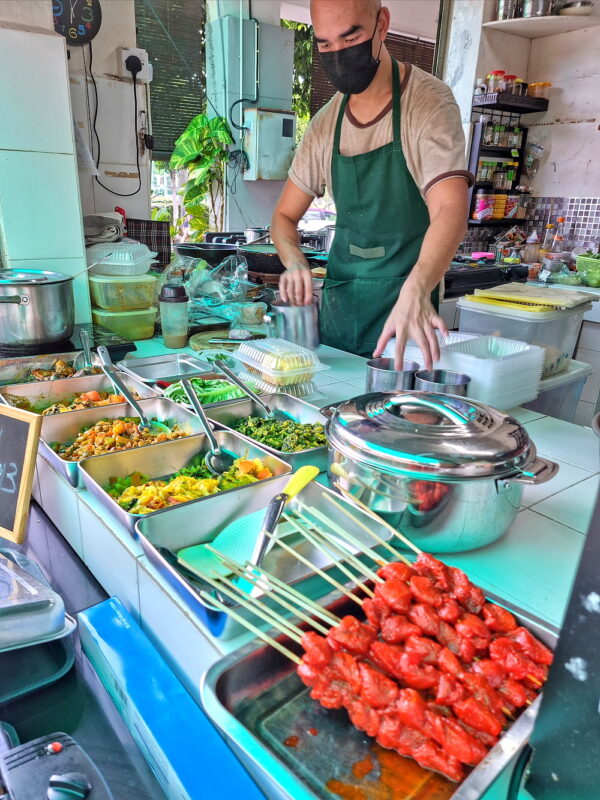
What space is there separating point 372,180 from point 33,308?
174 centimetres

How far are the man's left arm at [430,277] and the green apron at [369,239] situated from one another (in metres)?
0.30

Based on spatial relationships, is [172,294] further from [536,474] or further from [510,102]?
[510,102]

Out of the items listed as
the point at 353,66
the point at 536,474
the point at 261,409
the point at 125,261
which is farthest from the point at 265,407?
the point at 353,66

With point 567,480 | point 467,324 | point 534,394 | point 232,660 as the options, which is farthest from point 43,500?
point 467,324

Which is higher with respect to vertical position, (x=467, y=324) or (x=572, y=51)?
(x=572, y=51)

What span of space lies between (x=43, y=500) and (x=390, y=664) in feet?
3.93

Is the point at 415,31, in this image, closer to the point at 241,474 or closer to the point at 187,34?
the point at 187,34

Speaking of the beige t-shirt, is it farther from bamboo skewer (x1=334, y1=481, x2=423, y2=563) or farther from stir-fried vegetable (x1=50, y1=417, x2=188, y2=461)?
bamboo skewer (x1=334, y1=481, x2=423, y2=563)

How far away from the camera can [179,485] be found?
134 centimetres

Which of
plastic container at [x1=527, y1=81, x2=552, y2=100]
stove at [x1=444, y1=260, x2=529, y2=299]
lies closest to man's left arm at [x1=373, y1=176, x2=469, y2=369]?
stove at [x1=444, y1=260, x2=529, y2=299]

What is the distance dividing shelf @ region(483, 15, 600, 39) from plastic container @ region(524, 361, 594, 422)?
447cm

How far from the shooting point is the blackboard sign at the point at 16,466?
1.30m

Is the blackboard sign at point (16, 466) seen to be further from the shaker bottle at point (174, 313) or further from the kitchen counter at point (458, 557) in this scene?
the shaker bottle at point (174, 313)

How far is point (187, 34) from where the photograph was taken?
6.62 metres
